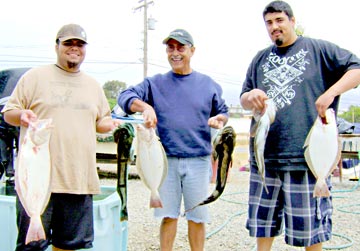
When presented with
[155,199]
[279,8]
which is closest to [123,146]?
[155,199]

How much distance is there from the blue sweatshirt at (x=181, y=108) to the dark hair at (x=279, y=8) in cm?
96

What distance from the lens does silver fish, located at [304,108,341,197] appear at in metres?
3.12

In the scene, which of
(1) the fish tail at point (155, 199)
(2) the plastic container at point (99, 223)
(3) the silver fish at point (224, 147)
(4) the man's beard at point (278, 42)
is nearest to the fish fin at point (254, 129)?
(3) the silver fish at point (224, 147)

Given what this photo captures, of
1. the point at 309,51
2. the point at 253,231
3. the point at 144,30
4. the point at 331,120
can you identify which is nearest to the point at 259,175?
the point at 253,231

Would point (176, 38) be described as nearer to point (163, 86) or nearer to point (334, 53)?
point (163, 86)

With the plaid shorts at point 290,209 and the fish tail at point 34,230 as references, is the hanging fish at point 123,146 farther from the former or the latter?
the plaid shorts at point 290,209

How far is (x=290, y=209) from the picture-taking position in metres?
3.48

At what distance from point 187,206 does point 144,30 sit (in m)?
24.0

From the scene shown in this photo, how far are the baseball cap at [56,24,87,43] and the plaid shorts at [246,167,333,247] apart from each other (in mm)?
1759

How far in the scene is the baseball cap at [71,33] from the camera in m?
3.52

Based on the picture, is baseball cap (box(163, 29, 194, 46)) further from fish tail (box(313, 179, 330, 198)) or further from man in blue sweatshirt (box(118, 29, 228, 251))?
fish tail (box(313, 179, 330, 198))

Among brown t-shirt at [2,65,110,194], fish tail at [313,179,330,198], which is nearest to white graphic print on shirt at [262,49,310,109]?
fish tail at [313,179,330,198]

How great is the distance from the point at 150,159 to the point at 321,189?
1248 millimetres

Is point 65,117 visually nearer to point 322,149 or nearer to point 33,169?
point 33,169
